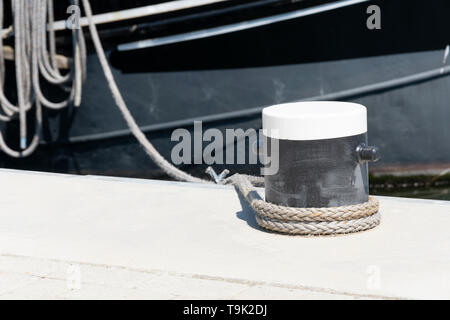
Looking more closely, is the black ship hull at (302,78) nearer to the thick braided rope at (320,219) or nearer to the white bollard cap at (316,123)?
the white bollard cap at (316,123)

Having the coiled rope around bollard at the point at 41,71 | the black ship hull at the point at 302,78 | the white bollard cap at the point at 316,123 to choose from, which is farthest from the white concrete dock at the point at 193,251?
the black ship hull at the point at 302,78

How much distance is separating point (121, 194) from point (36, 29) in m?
2.48

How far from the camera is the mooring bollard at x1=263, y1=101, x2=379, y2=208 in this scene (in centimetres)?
341

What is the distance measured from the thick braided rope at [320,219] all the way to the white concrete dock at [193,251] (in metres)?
0.04

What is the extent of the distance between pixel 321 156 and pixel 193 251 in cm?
68

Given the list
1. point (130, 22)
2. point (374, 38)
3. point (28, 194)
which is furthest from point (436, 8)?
point (28, 194)

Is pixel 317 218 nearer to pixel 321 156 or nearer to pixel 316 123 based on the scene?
pixel 321 156

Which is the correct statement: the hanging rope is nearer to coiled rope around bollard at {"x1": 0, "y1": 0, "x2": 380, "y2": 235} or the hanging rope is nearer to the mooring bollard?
coiled rope around bollard at {"x1": 0, "y1": 0, "x2": 380, "y2": 235}

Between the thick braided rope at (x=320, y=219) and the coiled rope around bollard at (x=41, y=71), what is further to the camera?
the coiled rope around bollard at (x=41, y=71)

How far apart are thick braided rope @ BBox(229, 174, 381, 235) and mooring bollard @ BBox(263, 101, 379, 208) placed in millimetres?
61

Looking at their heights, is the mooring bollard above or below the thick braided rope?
above

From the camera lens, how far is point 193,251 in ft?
10.8

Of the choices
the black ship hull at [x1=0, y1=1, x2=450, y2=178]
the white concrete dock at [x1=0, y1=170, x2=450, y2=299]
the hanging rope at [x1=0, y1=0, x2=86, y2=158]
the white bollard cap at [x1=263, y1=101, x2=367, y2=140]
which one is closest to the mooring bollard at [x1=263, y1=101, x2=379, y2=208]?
the white bollard cap at [x1=263, y1=101, x2=367, y2=140]

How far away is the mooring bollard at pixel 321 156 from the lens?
341 cm
